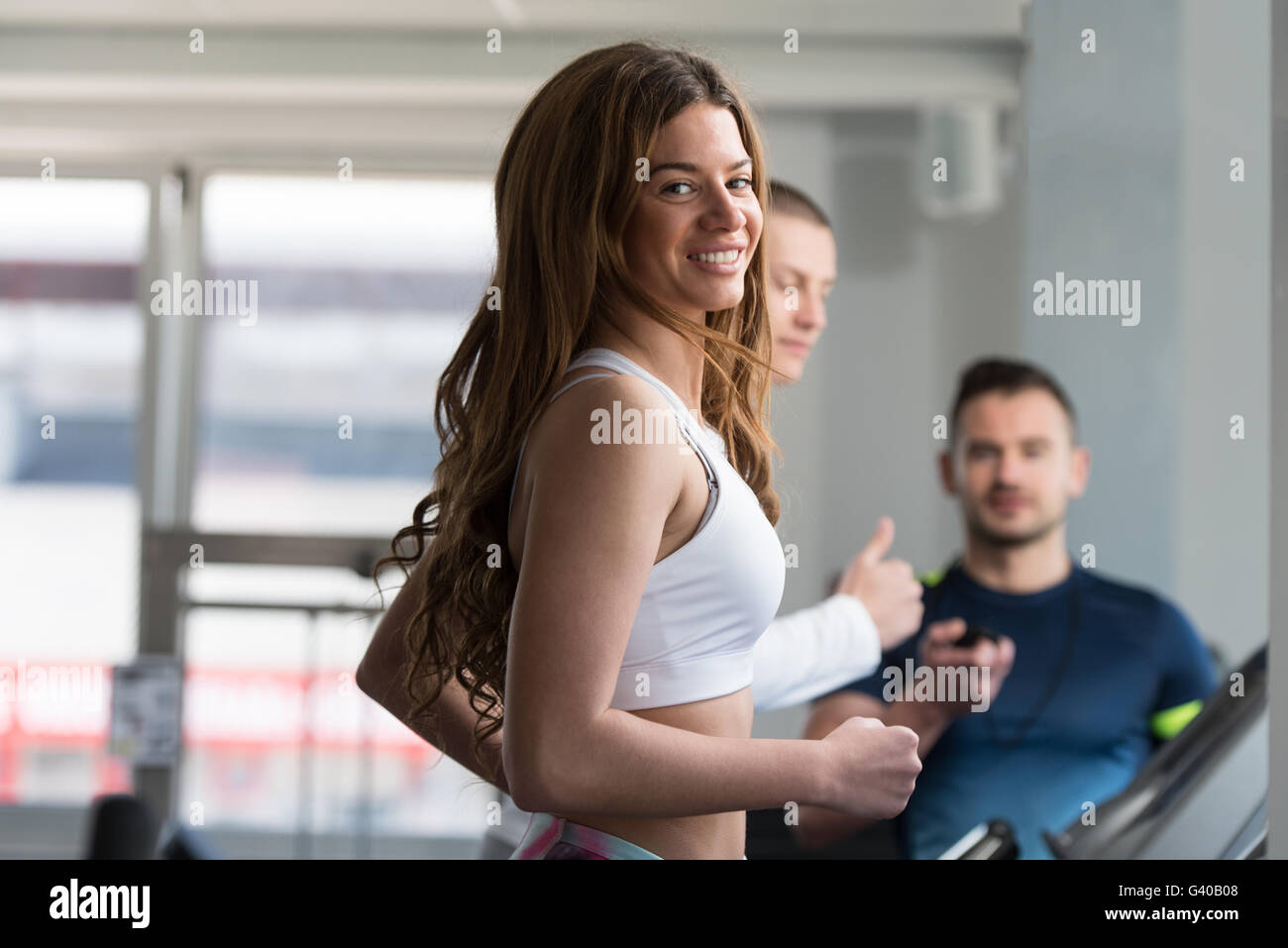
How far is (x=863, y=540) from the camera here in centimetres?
330

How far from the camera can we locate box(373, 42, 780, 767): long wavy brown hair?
0.73 metres

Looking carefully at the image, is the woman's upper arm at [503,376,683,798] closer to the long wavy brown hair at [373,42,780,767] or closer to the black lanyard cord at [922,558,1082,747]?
the long wavy brown hair at [373,42,780,767]

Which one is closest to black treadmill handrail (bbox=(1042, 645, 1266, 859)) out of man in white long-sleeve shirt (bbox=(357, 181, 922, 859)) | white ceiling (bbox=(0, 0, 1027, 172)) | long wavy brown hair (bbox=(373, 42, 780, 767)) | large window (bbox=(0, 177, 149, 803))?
man in white long-sleeve shirt (bbox=(357, 181, 922, 859))

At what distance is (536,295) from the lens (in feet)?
2.48

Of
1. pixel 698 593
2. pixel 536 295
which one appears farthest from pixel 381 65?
pixel 698 593

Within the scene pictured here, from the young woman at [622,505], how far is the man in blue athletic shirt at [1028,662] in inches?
44.8

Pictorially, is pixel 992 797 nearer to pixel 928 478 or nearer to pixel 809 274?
pixel 809 274

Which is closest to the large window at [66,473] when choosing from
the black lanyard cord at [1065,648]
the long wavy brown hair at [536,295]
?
the black lanyard cord at [1065,648]

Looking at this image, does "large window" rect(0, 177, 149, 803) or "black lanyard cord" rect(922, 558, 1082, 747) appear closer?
"black lanyard cord" rect(922, 558, 1082, 747)

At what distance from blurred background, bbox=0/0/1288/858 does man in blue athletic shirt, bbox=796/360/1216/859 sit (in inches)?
24.5

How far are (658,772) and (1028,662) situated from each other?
2.01 metres

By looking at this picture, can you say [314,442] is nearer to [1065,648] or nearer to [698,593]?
[1065,648]

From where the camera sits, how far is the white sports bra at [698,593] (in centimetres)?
71

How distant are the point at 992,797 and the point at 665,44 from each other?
1.67m
